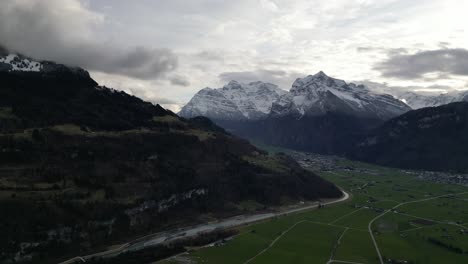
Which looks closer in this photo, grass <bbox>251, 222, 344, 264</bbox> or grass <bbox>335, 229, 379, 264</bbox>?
grass <bbox>251, 222, 344, 264</bbox>

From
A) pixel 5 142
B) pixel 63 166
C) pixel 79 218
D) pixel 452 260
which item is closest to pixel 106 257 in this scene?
pixel 79 218

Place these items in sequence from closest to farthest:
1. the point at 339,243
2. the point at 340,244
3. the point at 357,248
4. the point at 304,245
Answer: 1. the point at 357,248
2. the point at 304,245
3. the point at 340,244
4. the point at 339,243

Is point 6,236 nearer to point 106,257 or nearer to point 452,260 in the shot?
point 106,257

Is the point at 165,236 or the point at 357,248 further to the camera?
the point at 165,236

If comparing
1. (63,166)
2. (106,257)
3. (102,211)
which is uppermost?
(63,166)

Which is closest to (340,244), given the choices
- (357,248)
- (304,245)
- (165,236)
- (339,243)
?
(339,243)

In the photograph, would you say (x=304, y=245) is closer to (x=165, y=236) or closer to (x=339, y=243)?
(x=339, y=243)

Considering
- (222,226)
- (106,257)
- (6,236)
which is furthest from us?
(222,226)

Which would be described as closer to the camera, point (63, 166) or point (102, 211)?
point (102, 211)

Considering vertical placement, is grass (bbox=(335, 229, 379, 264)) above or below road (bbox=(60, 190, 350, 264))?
above

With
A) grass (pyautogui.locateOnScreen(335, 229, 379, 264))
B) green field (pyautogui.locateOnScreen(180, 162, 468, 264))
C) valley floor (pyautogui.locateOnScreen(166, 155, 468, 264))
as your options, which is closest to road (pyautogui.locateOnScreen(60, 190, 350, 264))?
green field (pyautogui.locateOnScreen(180, 162, 468, 264))

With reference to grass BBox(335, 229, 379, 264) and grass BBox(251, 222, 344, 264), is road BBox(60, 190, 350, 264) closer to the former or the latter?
grass BBox(251, 222, 344, 264)
